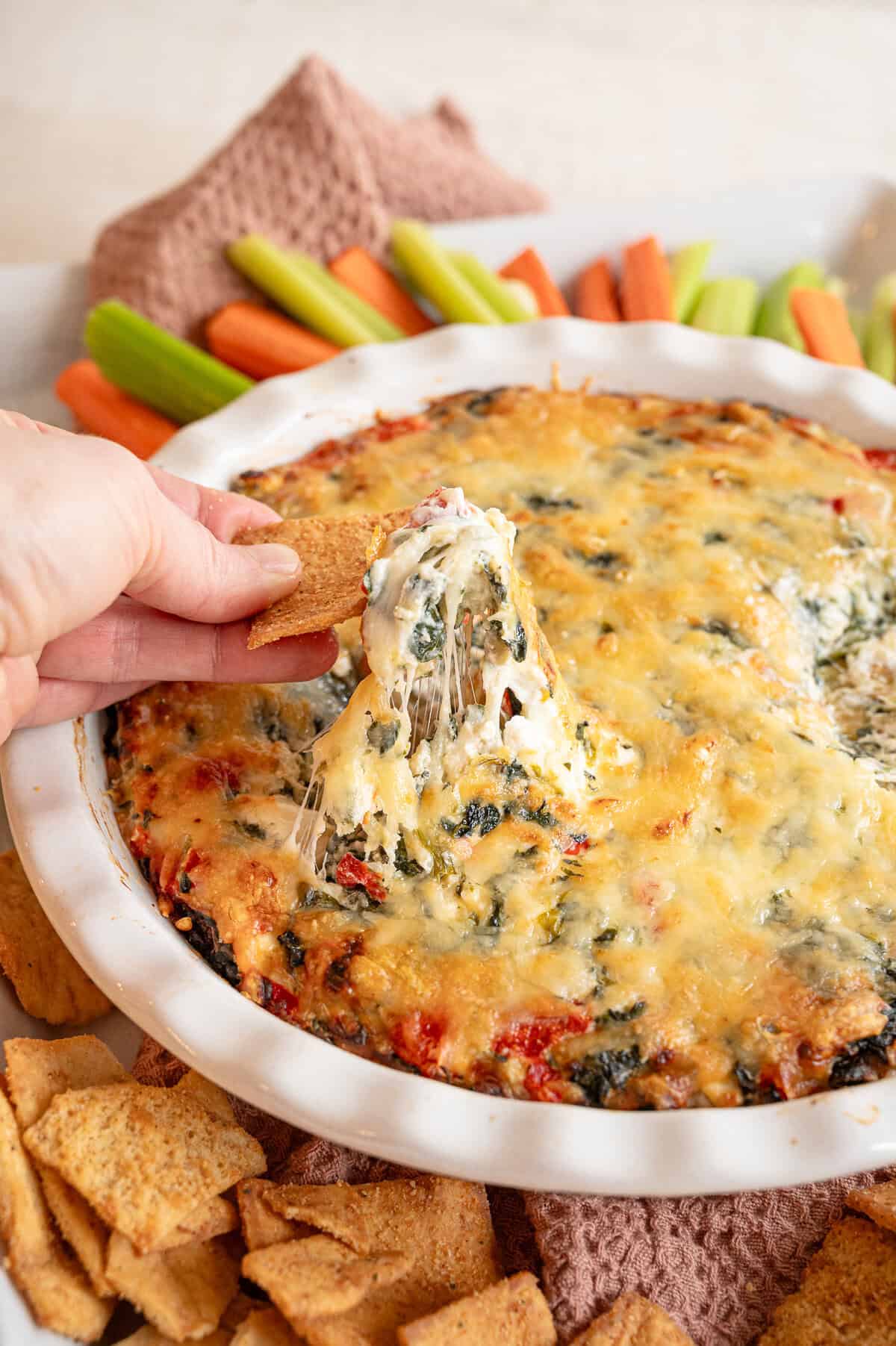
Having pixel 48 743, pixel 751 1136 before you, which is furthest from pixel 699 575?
pixel 48 743

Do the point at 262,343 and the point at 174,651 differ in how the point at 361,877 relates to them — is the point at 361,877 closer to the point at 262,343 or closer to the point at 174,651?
the point at 174,651

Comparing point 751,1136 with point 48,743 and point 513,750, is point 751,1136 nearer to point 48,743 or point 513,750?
point 513,750

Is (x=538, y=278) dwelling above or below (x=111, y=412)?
above

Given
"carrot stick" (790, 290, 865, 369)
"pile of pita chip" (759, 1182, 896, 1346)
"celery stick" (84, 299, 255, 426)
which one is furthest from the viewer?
"carrot stick" (790, 290, 865, 369)

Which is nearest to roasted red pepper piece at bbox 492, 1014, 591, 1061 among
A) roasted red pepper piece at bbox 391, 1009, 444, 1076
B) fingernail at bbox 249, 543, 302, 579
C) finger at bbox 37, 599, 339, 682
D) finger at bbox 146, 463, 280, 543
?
roasted red pepper piece at bbox 391, 1009, 444, 1076

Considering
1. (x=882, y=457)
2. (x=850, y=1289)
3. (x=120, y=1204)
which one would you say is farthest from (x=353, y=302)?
(x=850, y=1289)

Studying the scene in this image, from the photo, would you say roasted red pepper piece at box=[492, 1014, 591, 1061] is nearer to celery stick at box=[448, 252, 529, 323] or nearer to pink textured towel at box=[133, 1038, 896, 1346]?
pink textured towel at box=[133, 1038, 896, 1346]
